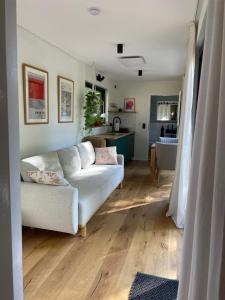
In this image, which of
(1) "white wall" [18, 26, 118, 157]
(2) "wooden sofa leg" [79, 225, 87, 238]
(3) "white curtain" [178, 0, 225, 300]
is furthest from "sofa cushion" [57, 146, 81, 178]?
(3) "white curtain" [178, 0, 225, 300]

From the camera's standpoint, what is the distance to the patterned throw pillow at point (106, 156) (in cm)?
423

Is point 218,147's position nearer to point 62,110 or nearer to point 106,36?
point 106,36

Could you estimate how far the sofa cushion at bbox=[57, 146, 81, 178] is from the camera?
3.38 meters

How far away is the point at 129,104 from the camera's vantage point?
684cm

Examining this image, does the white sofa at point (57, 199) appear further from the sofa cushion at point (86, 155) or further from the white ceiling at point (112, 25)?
the white ceiling at point (112, 25)

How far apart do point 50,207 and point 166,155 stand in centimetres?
257

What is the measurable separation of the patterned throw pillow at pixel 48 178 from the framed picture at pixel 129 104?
473cm

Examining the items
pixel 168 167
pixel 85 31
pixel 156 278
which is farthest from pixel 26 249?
pixel 168 167

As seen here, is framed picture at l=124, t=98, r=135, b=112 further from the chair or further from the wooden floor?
the wooden floor

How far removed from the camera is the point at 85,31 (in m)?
2.89

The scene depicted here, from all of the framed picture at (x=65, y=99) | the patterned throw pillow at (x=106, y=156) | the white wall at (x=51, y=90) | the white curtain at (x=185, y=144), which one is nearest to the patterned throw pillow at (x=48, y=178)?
the white wall at (x=51, y=90)

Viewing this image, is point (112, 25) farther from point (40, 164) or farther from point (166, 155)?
point (166, 155)

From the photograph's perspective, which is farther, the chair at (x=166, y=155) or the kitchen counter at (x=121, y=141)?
the kitchen counter at (x=121, y=141)

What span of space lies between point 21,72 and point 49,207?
1700mm
